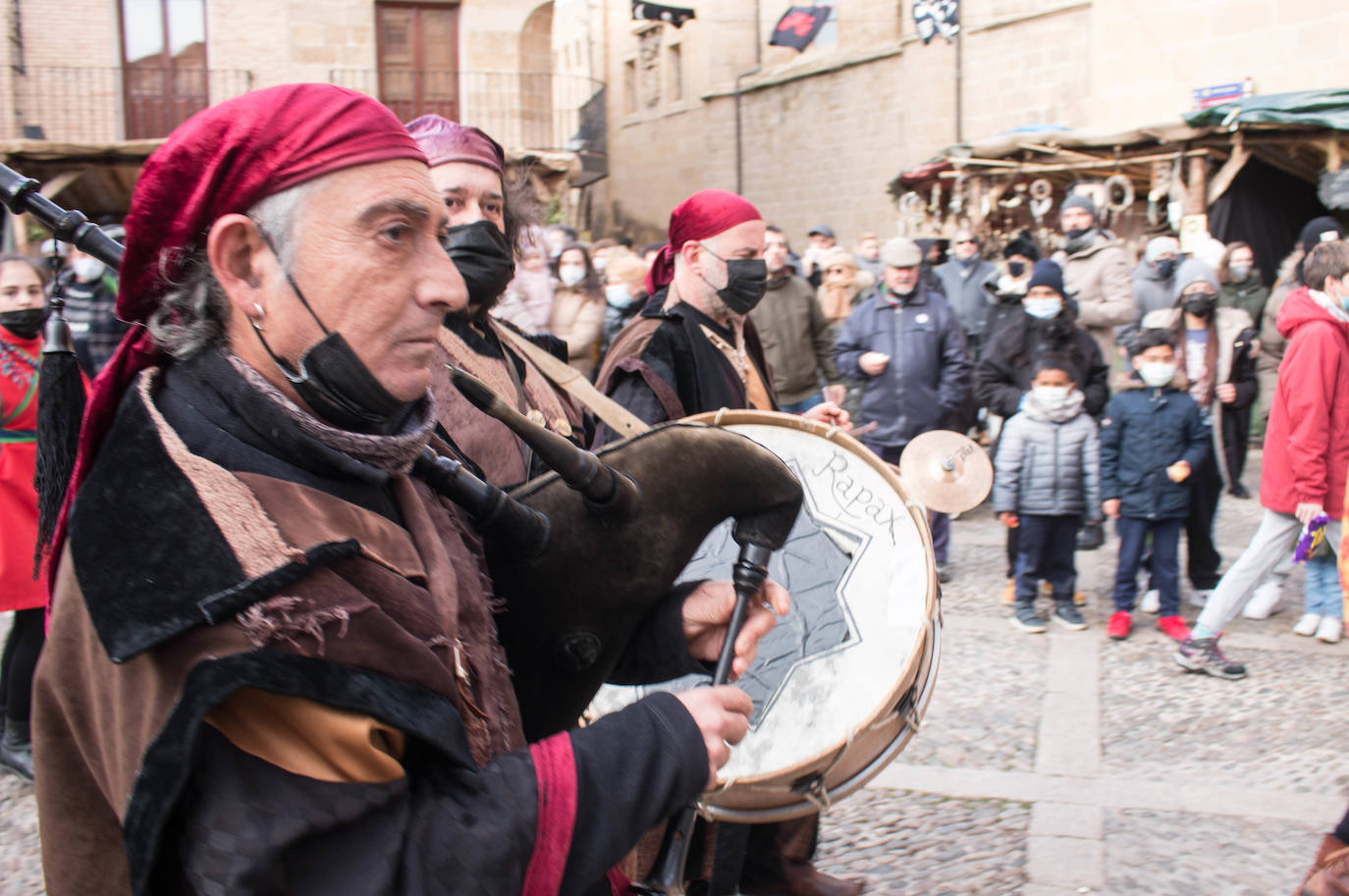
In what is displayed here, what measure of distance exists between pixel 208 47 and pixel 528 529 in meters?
18.5

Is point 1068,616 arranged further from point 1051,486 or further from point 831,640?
point 831,640

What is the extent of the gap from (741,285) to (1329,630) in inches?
150

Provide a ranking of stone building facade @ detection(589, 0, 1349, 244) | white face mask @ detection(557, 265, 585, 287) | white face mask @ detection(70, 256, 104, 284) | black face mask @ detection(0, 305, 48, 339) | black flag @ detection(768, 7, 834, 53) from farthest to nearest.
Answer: black flag @ detection(768, 7, 834, 53) → stone building facade @ detection(589, 0, 1349, 244) → white face mask @ detection(557, 265, 585, 287) → white face mask @ detection(70, 256, 104, 284) → black face mask @ detection(0, 305, 48, 339)

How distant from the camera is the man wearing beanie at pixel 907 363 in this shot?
279 inches

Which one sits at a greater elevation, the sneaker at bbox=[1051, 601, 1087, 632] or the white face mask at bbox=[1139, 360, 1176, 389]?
the white face mask at bbox=[1139, 360, 1176, 389]

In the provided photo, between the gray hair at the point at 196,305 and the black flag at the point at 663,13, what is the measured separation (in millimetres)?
29163

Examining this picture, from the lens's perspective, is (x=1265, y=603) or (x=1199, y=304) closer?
(x=1265, y=603)

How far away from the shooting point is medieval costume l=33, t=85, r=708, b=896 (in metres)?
1.13

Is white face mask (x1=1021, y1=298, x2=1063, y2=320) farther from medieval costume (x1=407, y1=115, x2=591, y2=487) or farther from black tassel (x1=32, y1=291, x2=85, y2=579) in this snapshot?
black tassel (x1=32, y1=291, x2=85, y2=579)

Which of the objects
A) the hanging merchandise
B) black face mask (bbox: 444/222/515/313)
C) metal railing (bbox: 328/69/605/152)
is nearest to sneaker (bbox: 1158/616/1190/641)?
black face mask (bbox: 444/222/515/313)

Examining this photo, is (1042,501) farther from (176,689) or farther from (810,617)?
(176,689)

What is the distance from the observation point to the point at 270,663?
3.66 feet

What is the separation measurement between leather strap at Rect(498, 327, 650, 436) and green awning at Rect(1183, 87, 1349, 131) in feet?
34.4

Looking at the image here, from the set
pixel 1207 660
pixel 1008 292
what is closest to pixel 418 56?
pixel 1008 292
